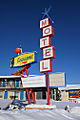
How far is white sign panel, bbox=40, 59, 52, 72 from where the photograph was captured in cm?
1866

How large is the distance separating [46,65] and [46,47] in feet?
8.34

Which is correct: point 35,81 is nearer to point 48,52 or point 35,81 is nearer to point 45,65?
point 45,65

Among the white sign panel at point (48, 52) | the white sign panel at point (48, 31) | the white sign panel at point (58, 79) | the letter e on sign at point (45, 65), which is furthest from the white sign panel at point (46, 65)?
the white sign panel at point (58, 79)

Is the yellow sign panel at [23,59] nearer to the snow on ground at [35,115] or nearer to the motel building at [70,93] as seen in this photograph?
the snow on ground at [35,115]

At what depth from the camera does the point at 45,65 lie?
750 inches

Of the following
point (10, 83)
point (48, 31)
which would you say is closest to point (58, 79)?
point (10, 83)

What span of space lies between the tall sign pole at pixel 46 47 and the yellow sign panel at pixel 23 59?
148cm

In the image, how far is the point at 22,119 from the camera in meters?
7.86

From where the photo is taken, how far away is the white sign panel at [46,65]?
A: 18.7 metres

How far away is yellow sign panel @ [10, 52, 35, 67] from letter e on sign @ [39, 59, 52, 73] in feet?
4.41

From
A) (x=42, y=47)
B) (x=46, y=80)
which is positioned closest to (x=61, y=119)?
(x=46, y=80)

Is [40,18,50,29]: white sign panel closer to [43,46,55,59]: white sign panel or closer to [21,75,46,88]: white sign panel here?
[43,46,55,59]: white sign panel

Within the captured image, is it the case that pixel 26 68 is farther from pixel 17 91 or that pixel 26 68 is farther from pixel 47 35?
pixel 17 91

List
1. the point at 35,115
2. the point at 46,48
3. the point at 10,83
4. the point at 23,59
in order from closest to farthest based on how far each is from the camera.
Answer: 1. the point at 35,115
2. the point at 46,48
3. the point at 23,59
4. the point at 10,83
